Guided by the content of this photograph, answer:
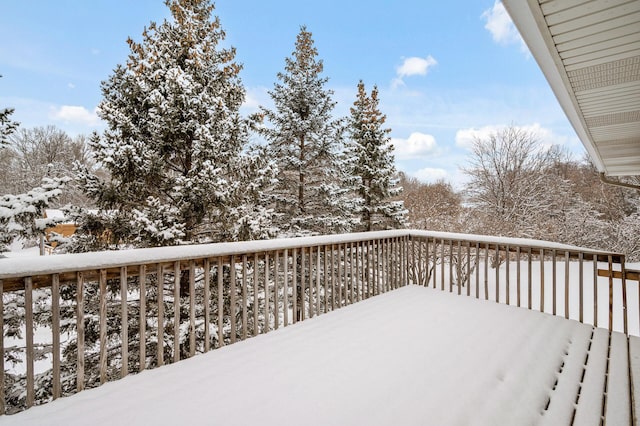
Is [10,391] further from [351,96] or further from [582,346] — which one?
[351,96]

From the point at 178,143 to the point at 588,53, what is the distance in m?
6.25

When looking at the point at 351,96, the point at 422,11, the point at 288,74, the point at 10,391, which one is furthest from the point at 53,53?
the point at 422,11

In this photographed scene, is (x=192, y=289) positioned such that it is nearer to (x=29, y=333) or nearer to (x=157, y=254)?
(x=157, y=254)

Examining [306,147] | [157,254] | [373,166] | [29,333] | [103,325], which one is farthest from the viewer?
[373,166]

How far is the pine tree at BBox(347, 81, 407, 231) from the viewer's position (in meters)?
11.6

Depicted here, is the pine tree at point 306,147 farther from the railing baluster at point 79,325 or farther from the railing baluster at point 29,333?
the railing baluster at point 29,333

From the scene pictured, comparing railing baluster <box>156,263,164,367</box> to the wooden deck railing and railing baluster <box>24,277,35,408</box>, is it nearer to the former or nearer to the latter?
the wooden deck railing

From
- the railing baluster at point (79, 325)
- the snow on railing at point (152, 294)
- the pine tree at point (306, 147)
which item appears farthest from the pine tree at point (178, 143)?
the railing baluster at point (79, 325)

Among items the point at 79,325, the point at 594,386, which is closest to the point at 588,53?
the point at 594,386

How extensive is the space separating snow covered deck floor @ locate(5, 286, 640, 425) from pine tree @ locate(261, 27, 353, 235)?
6.12 meters

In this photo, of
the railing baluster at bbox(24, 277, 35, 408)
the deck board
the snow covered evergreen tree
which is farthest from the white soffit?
the snow covered evergreen tree

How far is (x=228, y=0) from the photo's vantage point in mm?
7598

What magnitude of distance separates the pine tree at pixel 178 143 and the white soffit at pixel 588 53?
17.4ft

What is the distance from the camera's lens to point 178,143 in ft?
20.1
